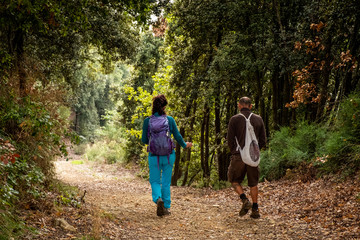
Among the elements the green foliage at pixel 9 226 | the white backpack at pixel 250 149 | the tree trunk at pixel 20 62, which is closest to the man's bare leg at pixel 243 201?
the white backpack at pixel 250 149

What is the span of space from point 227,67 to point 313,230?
6348mm

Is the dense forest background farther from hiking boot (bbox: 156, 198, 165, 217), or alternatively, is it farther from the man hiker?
the man hiker

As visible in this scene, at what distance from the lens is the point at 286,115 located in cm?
1091

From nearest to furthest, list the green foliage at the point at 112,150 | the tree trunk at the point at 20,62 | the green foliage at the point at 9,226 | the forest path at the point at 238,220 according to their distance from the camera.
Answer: the green foliage at the point at 9,226, the forest path at the point at 238,220, the tree trunk at the point at 20,62, the green foliage at the point at 112,150

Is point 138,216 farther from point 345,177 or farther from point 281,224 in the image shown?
point 345,177

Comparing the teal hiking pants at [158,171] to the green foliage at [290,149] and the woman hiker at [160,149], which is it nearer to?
the woman hiker at [160,149]

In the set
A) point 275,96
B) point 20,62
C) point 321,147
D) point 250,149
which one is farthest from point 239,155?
point 275,96

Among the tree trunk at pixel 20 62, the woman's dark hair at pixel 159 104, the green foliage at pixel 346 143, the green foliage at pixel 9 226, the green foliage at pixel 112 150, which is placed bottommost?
the green foliage at pixel 112 150

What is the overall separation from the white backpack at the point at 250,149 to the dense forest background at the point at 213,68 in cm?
258

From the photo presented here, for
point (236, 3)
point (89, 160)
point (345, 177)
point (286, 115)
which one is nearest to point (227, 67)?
point (236, 3)

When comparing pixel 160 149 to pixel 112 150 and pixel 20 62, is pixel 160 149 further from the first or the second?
pixel 112 150

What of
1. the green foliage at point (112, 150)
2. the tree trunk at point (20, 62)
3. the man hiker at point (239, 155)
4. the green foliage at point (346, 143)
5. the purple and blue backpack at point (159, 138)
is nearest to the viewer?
the man hiker at point (239, 155)

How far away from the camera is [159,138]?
5.79 metres

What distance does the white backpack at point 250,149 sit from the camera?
18.3 feet
